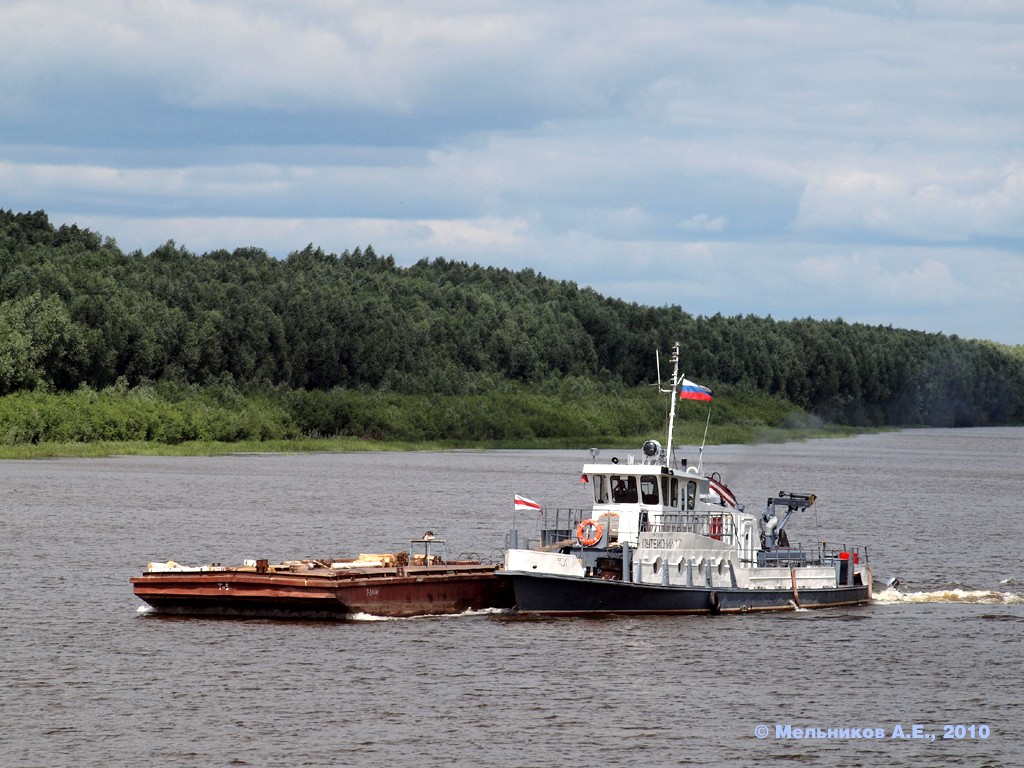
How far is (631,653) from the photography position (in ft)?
122

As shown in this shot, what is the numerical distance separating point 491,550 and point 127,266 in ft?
391

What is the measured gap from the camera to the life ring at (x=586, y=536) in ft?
137

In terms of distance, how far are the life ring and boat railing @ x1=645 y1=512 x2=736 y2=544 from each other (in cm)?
132

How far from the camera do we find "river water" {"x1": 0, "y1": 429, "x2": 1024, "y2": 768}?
2845cm

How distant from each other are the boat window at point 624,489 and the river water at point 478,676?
138 inches

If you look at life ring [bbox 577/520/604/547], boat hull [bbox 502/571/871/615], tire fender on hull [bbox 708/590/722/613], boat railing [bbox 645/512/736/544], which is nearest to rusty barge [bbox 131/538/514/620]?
boat hull [bbox 502/571/871/615]

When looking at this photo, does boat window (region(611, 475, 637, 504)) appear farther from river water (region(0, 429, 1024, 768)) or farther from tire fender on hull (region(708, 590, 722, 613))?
river water (region(0, 429, 1024, 768))

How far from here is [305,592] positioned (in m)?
38.8

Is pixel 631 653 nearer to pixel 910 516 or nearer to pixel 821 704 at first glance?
pixel 821 704

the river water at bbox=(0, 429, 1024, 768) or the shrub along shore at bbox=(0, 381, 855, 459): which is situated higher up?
the shrub along shore at bbox=(0, 381, 855, 459)

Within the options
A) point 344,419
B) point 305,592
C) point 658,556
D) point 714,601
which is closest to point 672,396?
point 658,556

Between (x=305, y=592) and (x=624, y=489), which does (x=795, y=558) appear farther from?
(x=305, y=592)

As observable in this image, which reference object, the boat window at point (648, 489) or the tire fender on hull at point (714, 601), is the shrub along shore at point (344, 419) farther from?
the tire fender on hull at point (714, 601)

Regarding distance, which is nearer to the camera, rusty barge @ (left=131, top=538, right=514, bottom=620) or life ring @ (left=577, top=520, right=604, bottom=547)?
rusty barge @ (left=131, top=538, right=514, bottom=620)
